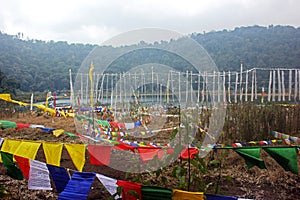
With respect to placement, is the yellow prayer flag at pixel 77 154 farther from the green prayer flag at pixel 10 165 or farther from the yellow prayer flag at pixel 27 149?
the green prayer flag at pixel 10 165

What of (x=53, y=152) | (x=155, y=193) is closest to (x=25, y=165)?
(x=53, y=152)

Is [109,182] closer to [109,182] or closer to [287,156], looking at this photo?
[109,182]

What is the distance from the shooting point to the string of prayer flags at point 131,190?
267cm

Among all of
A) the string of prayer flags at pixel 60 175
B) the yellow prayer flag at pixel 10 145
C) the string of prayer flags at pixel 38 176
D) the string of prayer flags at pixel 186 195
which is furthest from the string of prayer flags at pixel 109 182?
the yellow prayer flag at pixel 10 145

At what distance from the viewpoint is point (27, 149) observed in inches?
147

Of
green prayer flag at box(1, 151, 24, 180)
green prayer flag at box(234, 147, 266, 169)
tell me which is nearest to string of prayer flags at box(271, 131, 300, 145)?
green prayer flag at box(234, 147, 266, 169)

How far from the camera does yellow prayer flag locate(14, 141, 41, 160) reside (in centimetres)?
370

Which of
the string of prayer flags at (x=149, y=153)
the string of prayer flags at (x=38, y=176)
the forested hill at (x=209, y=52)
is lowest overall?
the string of prayer flags at (x=38, y=176)

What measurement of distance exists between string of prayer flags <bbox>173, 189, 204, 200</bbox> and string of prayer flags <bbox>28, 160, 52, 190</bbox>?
1.62 m

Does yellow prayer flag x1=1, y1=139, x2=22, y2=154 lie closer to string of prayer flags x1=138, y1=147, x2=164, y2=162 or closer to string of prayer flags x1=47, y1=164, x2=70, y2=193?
string of prayer flags x1=47, y1=164, x2=70, y2=193

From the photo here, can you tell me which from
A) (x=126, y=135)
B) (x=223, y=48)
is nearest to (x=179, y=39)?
(x=126, y=135)

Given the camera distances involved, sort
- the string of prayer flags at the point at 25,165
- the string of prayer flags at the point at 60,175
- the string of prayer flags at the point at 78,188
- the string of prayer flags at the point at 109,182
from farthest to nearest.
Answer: the string of prayer flags at the point at 25,165, the string of prayer flags at the point at 60,175, the string of prayer flags at the point at 109,182, the string of prayer flags at the point at 78,188

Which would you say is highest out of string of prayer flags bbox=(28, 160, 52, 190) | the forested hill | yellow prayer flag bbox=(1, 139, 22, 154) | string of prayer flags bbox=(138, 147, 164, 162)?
the forested hill

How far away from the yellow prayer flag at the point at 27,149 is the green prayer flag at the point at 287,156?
2.71 meters
